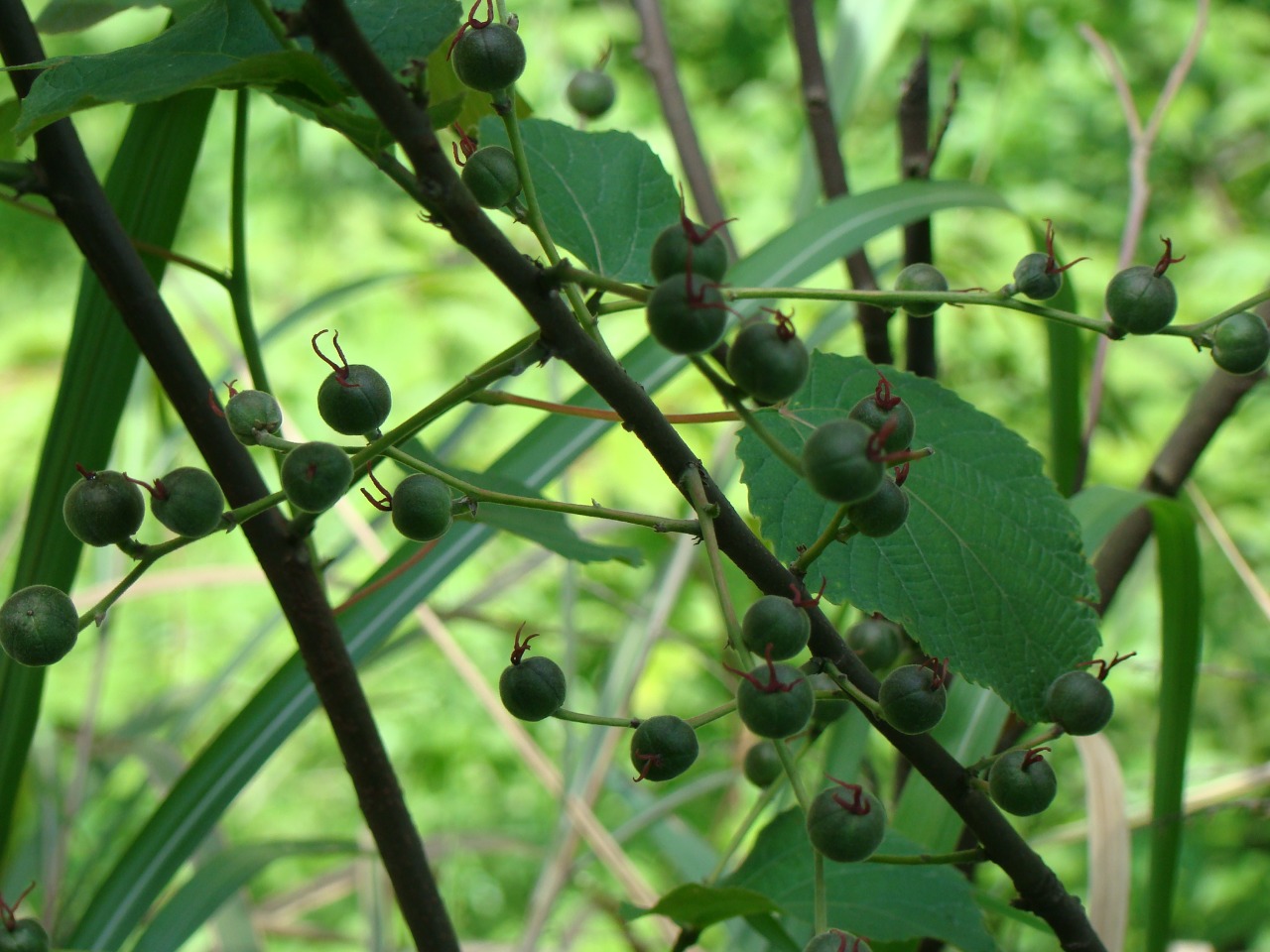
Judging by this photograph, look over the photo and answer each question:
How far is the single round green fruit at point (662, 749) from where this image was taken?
331 millimetres

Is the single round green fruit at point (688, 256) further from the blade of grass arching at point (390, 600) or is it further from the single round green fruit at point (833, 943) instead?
the blade of grass arching at point (390, 600)

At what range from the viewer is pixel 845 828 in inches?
12.2

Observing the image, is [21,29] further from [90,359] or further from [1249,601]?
[1249,601]

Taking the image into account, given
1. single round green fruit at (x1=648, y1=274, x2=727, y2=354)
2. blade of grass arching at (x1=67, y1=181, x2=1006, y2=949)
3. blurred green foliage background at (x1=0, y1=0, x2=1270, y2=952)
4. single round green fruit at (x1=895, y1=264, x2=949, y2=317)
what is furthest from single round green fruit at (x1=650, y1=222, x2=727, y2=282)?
blurred green foliage background at (x1=0, y1=0, x2=1270, y2=952)

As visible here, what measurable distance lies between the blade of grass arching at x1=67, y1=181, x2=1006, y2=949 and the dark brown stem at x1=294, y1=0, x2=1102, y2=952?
321 mm

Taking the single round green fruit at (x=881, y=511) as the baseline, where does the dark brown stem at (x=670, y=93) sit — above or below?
above

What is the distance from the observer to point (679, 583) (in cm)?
101

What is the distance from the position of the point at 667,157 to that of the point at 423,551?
205 centimetres

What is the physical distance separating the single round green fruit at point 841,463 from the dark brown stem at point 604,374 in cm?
4

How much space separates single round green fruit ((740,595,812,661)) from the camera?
294 millimetres

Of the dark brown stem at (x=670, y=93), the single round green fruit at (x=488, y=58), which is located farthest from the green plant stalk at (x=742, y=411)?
the dark brown stem at (x=670, y=93)

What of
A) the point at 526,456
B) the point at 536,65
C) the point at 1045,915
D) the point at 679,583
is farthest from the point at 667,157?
the point at 1045,915

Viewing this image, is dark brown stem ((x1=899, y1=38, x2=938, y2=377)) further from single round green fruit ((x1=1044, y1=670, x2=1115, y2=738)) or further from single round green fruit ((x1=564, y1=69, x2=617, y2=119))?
single round green fruit ((x1=1044, y1=670, x2=1115, y2=738))

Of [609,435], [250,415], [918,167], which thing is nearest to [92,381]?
[250,415]
